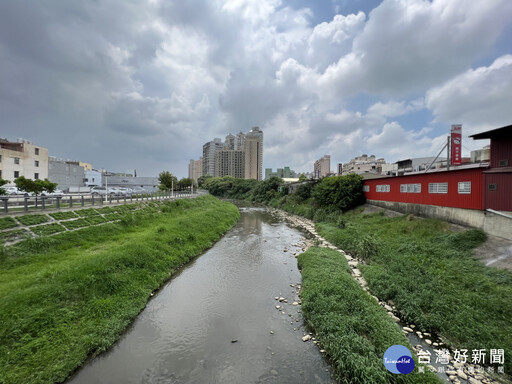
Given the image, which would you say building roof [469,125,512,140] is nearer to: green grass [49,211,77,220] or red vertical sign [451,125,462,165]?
red vertical sign [451,125,462,165]

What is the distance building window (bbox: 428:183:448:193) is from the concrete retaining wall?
1441 mm

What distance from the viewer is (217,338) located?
911 centimetres

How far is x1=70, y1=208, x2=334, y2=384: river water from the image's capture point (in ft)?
24.1

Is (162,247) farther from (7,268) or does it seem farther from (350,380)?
(350,380)

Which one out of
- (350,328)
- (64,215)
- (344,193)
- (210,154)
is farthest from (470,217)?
(210,154)

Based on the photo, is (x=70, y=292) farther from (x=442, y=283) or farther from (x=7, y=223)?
(x=442, y=283)

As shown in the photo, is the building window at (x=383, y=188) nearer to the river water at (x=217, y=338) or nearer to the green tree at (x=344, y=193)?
the green tree at (x=344, y=193)

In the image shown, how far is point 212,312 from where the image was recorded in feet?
36.0

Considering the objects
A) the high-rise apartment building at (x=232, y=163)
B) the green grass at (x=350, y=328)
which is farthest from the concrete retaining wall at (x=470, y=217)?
the high-rise apartment building at (x=232, y=163)

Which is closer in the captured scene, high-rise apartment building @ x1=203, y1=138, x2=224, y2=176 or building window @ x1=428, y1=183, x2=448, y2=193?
building window @ x1=428, y1=183, x2=448, y2=193

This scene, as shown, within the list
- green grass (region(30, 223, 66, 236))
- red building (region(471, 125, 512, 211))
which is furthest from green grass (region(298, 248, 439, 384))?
green grass (region(30, 223, 66, 236))

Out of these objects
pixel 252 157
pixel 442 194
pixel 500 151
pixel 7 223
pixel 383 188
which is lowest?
pixel 7 223

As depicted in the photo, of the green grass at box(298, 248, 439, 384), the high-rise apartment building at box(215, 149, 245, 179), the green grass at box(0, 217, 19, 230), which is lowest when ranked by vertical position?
the green grass at box(298, 248, 439, 384)

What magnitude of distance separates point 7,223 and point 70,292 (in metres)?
8.84
